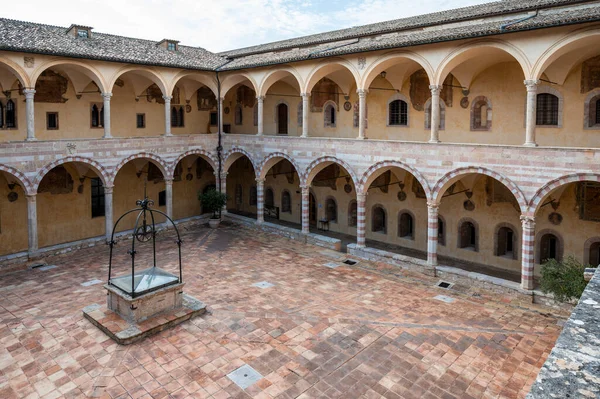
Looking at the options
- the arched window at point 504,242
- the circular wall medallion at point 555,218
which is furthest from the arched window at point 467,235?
the circular wall medallion at point 555,218

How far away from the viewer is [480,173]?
15.6 meters

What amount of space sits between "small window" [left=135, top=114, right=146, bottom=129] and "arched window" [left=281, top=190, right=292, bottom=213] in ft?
26.8

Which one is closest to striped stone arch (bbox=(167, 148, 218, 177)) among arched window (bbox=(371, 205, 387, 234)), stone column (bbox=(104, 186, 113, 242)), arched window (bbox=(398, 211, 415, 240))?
stone column (bbox=(104, 186, 113, 242))

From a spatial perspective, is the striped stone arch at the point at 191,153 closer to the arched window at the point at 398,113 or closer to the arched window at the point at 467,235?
the arched window at the point at 398,113

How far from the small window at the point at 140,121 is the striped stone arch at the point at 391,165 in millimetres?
11922

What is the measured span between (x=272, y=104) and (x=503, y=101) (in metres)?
12.2

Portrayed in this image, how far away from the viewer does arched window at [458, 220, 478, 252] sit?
19.2m

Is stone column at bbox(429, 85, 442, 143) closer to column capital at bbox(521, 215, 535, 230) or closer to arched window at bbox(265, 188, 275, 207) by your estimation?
column capital at bbox(521, 215, 535, 230)

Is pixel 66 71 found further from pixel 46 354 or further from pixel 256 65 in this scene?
pixel 46 354

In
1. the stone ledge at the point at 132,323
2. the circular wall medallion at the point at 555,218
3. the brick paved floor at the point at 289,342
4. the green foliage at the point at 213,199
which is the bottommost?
the brick paved floor at the point at 289,342

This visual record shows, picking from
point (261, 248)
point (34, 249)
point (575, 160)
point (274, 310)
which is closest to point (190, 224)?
→ point (261, 248)

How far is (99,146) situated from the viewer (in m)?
19.2

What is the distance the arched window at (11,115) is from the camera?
1919cm

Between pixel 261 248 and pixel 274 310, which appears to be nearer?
pixel 274 310
